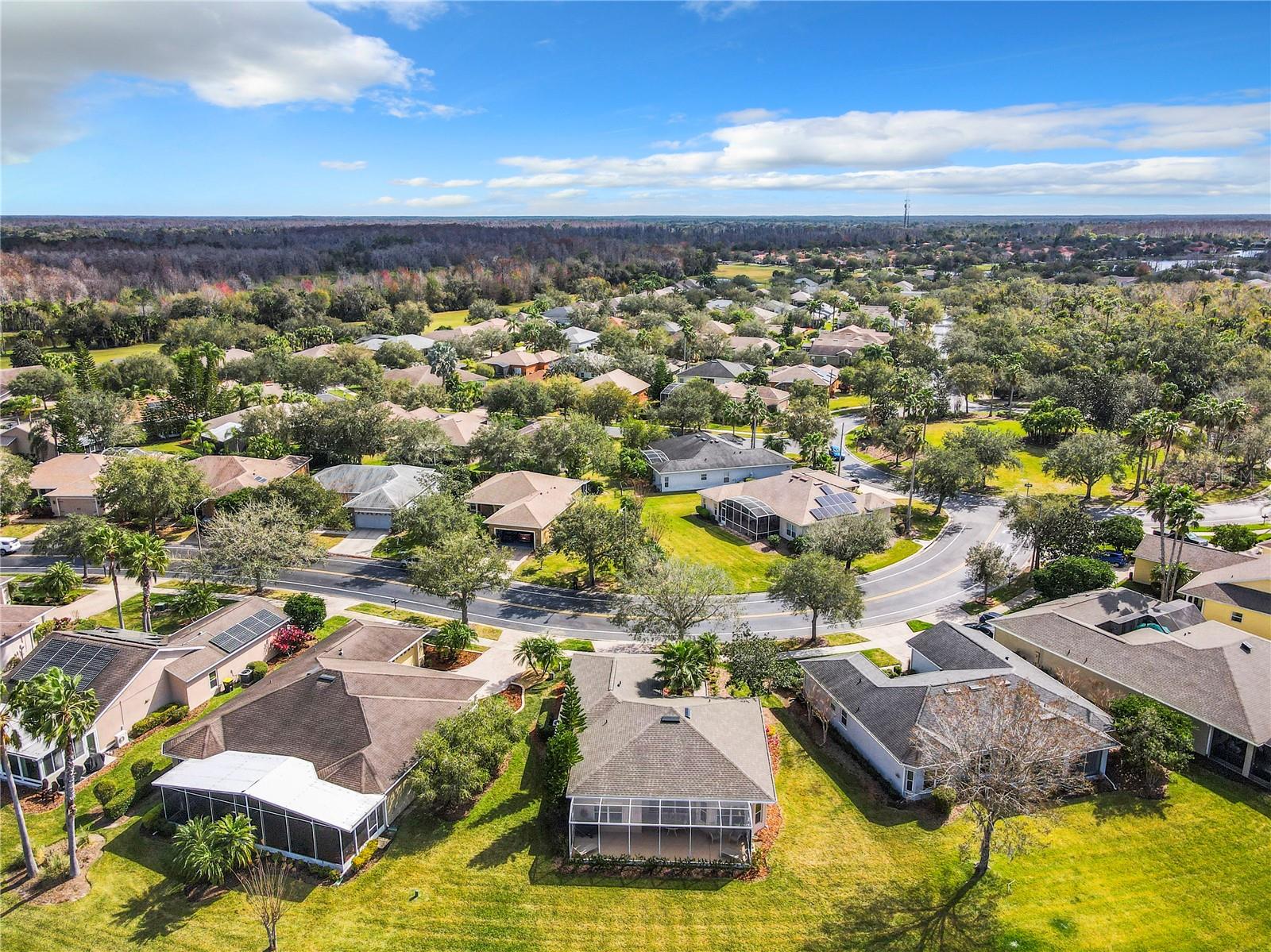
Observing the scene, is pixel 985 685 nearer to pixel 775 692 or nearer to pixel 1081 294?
pixel 775 692

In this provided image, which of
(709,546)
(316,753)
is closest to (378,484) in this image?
(709,546)

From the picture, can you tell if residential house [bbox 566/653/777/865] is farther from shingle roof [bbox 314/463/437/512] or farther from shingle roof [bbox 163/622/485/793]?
shingle roof [bbox 314/463/437/512]

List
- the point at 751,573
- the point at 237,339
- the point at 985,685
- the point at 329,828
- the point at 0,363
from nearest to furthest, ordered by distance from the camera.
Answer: the point at 329,828
the point at 985,685
the point at 751,573
the point at 0,363
the point at 237,339

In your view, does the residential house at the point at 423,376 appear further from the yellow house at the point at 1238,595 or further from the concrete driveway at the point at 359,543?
the yellow house at the point at 1238,595

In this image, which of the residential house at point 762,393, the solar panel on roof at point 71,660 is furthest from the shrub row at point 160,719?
the residential house at point 762,393

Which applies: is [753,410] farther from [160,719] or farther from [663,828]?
[160,719]

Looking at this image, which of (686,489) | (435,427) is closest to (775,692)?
(686,489)

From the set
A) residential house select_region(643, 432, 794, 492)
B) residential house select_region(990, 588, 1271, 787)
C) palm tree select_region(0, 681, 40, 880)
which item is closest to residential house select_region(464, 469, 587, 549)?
residential house select_region(643, 432, 794, 492)
